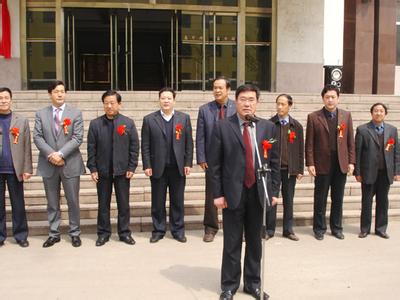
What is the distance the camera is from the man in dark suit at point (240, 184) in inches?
177

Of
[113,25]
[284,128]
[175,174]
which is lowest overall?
[175,174]

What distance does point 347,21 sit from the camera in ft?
53.4

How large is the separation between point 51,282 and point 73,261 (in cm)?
65

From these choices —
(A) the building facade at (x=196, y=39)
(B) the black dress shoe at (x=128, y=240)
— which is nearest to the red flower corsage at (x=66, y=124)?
(B) the black dress shoe at (x=128, y=240)

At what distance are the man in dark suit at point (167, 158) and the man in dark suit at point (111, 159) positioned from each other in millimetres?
225

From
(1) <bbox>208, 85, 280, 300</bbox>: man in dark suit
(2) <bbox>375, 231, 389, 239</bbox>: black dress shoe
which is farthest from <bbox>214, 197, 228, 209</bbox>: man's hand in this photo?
(2) <bbox>375, 231, 389, 239</bbox>: black dress shoe

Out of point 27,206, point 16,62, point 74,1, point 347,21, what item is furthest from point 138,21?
point 27,206

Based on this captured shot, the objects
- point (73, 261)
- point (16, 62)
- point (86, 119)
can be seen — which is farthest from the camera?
point (16, 62)

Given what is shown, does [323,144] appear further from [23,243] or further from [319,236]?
[23,243]

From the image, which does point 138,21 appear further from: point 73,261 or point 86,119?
point 73,261

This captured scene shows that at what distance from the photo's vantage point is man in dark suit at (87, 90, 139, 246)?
6.34m

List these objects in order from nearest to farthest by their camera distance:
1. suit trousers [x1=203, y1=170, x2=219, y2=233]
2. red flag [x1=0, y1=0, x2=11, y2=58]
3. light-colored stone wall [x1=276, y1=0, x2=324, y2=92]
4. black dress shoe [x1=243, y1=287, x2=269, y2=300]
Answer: black dress shoe [x1=243, y1=287, x2=269, y2=300]
suit trousers [x1=203, y1=170, x2=219, y2=233]
red flag [x1=0, y1=0, x2=11, y2=58]
light-colored stone wall [x1=276, y1=0, x2=324, y2=92]

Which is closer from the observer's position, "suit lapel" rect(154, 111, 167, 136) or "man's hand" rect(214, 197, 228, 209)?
"man's hand" rect(214, 197, 228, 209)

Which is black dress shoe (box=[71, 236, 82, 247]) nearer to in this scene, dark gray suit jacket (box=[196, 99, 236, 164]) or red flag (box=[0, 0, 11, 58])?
dark gray suit jacket (box=[196, 99, 236, 164])
